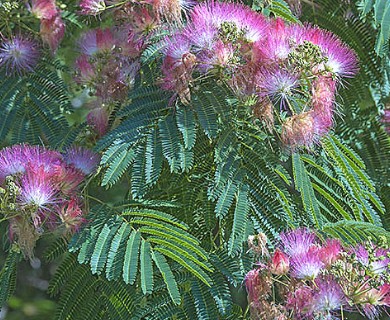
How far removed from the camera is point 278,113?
10.5 ft

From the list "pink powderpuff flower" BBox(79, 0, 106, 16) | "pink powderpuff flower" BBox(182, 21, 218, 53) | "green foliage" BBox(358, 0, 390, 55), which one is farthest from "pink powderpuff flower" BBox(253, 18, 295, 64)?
"pink powderpuff flower" BBox(79, 0, 106, 16)

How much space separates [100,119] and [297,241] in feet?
2.93

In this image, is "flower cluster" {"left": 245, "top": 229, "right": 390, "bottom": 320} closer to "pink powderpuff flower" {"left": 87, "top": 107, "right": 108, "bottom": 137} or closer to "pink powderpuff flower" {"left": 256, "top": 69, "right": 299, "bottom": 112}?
"pink powderpuff flower" {"left": 256, "top": 69, "right": 299, "bottom": 112}

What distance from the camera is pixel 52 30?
12.6 ft

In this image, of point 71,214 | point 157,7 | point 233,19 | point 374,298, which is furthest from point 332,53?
point 71,214

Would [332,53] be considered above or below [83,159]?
above

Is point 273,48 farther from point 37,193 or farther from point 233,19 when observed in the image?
point 37,193

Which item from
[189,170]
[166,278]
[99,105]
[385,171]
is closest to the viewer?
[166,278]

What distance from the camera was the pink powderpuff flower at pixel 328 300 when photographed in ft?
9.43

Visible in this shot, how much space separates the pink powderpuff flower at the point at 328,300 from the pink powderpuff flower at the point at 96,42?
3.92ft

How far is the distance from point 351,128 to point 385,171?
8.4 inches

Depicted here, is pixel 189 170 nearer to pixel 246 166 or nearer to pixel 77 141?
pixel 246 166

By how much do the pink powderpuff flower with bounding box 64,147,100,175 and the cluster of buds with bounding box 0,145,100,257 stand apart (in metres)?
0.01

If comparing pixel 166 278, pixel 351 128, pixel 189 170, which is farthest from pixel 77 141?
pixel 351 128
